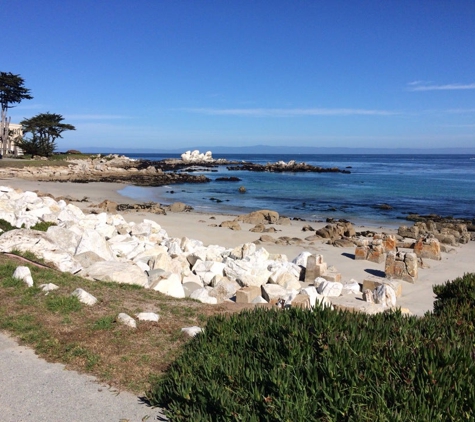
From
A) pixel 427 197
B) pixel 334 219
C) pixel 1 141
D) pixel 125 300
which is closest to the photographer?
pixel 125 300

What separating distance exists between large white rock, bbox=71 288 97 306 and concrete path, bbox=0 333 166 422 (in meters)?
1.58

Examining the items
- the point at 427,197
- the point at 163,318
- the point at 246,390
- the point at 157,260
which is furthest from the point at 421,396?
the point at 427,197

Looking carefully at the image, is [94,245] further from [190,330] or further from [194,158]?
[194,158]

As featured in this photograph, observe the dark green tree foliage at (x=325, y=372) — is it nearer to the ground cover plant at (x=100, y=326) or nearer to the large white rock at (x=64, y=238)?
the ground cover plant at (x=100, y=326)

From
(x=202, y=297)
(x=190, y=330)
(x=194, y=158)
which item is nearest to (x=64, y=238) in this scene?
(x=202, y=297)

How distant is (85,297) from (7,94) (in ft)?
191

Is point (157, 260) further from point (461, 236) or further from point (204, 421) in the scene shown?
point (461, 236)

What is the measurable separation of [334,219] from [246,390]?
74.9 ft

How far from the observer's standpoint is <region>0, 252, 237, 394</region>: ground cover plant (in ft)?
15.8

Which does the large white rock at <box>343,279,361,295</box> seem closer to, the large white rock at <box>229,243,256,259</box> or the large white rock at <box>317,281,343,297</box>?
the large white rock at <box>317,281,343,297</box>

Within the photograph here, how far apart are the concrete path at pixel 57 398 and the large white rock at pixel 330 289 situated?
19.1ft

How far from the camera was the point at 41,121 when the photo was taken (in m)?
61.8

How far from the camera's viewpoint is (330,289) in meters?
9.42

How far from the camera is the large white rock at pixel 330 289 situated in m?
9.36
